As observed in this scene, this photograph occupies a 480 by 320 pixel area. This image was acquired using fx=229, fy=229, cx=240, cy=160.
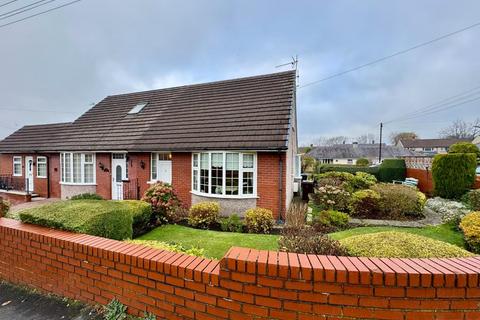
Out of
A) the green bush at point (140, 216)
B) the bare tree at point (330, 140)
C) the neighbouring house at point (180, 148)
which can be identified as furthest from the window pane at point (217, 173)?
the bare tree at point (330, 140)

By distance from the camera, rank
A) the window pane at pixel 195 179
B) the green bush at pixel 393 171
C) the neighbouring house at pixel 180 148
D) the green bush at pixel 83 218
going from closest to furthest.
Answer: the green bush at pixel 83 218, the neighbouring house at pixel 180 148, the window pane at pixel 195 179, the green bush at pixel 393 171

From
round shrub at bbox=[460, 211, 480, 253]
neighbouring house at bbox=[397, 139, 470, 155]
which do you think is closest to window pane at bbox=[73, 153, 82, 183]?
round shrub at bbox=[460, 211, 480, 253]

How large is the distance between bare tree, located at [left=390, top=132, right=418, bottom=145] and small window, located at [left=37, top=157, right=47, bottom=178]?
308 feet

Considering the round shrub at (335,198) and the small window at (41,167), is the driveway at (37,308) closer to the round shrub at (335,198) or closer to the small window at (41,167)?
the round shrub at (335,198)

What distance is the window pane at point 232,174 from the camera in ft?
32.4

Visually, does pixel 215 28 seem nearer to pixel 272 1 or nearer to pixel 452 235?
pixel 272 1

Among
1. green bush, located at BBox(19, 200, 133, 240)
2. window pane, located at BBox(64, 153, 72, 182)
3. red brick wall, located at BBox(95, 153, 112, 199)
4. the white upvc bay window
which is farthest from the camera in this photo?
window pane, located at BBox(64, 153, 72, 182)

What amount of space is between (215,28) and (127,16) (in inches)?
169

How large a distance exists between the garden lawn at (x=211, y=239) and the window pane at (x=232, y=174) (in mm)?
2506

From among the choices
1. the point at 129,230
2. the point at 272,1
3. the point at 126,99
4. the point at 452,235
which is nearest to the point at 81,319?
the point at 129,230

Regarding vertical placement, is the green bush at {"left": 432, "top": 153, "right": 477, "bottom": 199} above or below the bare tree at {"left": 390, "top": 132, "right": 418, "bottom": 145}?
below

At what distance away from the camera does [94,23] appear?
454 inches

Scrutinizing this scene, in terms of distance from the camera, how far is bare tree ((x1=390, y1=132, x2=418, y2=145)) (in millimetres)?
79863

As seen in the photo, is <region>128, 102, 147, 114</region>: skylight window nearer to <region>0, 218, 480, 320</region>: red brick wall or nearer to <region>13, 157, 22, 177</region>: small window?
<region>13, 157, 22, 177</region>: small window
